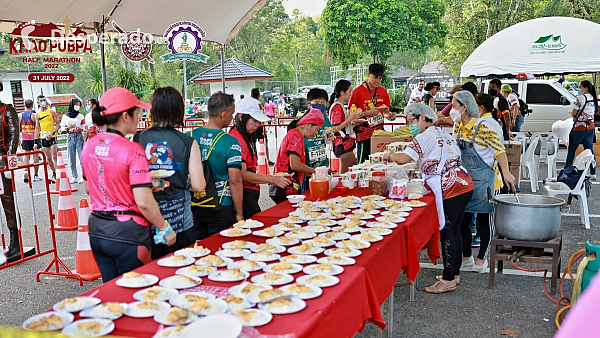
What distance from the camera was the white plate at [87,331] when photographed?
1.85 metres

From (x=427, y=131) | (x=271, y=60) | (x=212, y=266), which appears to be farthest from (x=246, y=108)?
(x=271, y=60)

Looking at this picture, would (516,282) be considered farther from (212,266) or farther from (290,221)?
(212,266)

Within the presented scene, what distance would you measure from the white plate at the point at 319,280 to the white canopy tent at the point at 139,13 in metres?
5.59

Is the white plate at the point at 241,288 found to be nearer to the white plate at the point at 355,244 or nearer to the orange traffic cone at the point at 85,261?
the white plate at the point at 355,244

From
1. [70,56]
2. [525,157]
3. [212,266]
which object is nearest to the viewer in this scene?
[212,266]

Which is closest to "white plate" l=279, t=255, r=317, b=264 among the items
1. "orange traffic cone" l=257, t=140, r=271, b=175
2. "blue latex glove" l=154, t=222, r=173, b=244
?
"blue latex glove" l=154, t=222, r=173, b=244

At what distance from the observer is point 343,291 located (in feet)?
7.66

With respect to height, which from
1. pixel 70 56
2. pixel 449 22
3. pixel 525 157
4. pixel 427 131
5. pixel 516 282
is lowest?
pixel 516 282

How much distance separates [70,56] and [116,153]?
21.3 feet

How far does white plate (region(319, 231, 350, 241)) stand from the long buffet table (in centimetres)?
22

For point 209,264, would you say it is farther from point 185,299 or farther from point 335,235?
point 335,235

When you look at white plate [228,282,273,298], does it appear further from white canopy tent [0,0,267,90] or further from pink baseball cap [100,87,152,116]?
white canopy tent [0,0,267,90]

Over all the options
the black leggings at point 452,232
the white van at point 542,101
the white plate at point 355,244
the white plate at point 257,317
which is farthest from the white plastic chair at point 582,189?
the white van at point 542,101

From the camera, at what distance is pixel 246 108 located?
4.19 m
